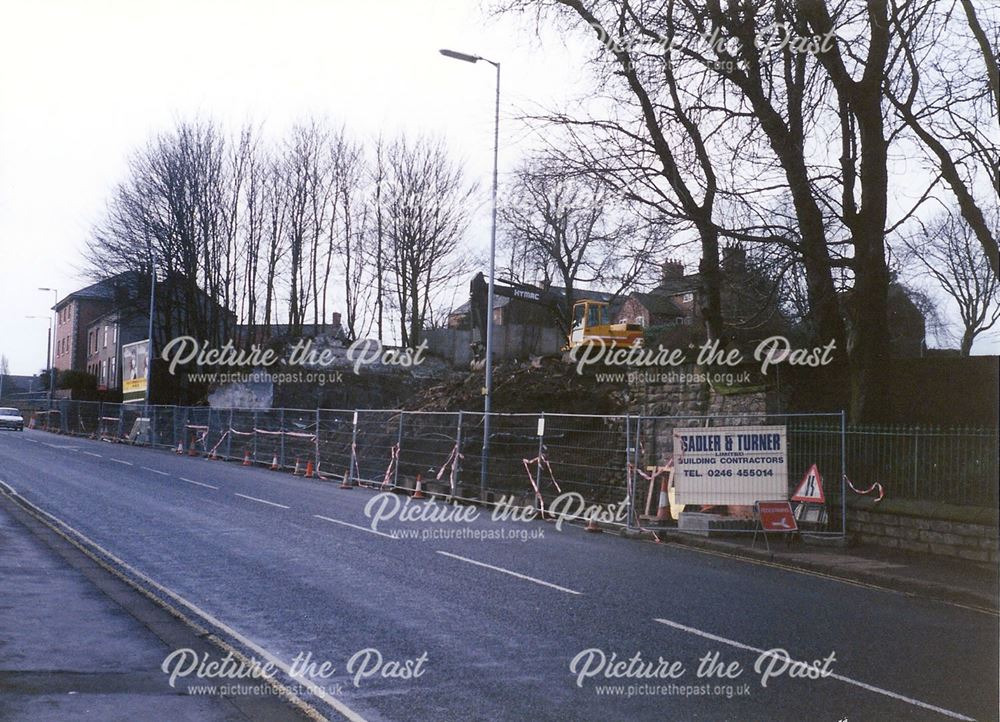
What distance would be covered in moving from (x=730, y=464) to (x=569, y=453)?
543 cm

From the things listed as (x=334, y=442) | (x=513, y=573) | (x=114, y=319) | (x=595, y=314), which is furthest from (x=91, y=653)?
(x=114, y=319)

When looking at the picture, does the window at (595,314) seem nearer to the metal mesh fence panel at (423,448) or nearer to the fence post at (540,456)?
the metal mesh fence panel at (423,448)

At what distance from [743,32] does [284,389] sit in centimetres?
3373

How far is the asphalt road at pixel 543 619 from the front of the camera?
616 centimetres

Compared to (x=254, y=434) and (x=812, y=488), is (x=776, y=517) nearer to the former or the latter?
(x=812, y=488)

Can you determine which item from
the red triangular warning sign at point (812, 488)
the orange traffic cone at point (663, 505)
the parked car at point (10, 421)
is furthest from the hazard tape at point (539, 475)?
the parked car at point (10, 421)

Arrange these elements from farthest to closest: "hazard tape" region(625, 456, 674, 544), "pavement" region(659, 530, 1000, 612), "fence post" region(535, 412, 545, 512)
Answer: "fence post" region(535, 412, 545, 512) → "hazard tape" region(625, 456, 674, 544) → "pavement" region(659, 530, 1000, 612)

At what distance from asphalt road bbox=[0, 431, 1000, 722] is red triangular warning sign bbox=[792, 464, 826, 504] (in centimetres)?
224

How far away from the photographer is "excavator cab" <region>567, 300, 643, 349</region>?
30609mm

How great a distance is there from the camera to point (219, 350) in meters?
50.4

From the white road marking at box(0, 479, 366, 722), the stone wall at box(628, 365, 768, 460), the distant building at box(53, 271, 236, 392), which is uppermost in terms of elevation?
the distant building at box(53, 271, 236, 392)

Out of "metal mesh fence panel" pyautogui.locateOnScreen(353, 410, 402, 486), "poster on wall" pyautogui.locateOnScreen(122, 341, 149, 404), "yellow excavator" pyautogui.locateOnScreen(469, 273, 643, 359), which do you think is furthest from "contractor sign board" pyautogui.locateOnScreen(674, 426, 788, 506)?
"poster on wall" pyautogui.locateOnScreen(122, 341, 149, 404)

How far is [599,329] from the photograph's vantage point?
31141 millimetres

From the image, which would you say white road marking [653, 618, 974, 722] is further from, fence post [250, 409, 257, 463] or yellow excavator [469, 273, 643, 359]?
fence post [250, 409, 257, 463]
